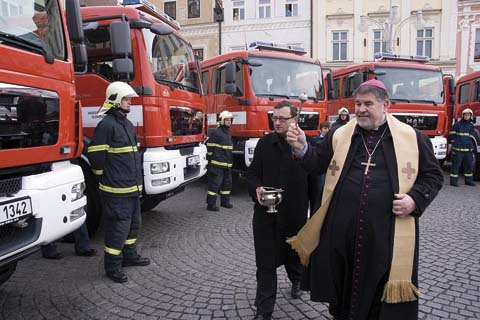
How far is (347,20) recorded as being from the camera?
79.2 feet

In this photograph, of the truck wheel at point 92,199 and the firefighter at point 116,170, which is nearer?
the firefighter at point 116,170

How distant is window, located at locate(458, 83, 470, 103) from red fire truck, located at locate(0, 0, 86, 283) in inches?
448

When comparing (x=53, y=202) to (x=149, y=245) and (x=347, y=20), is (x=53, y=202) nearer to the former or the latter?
(x=149, y=245)

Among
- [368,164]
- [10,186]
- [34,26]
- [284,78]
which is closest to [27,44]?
[34,26]

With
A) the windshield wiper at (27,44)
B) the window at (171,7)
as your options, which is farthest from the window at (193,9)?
the windshield wiper at (27,44)

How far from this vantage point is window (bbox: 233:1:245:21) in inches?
1005

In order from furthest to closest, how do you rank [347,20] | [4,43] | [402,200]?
[347,20]
[4,43]
[402,200]

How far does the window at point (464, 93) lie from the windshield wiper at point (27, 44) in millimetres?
11708

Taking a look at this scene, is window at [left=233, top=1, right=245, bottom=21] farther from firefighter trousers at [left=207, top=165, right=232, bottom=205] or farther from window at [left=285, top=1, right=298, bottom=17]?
firefighter trousers at [left=207, top=165, right=232, bottom=205]

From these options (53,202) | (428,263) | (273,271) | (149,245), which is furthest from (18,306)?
(428,263)

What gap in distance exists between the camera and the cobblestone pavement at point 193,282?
3406 millimetres

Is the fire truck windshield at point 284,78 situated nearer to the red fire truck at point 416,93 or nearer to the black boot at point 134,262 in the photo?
the red fire truck at point 416,93

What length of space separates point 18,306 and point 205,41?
80.0 feet

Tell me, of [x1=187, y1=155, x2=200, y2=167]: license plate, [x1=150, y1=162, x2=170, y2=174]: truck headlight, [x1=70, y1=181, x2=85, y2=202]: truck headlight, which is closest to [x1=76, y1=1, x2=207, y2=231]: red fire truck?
[x1=150, y1=162, x2=170, y2=174]: truck headlight
